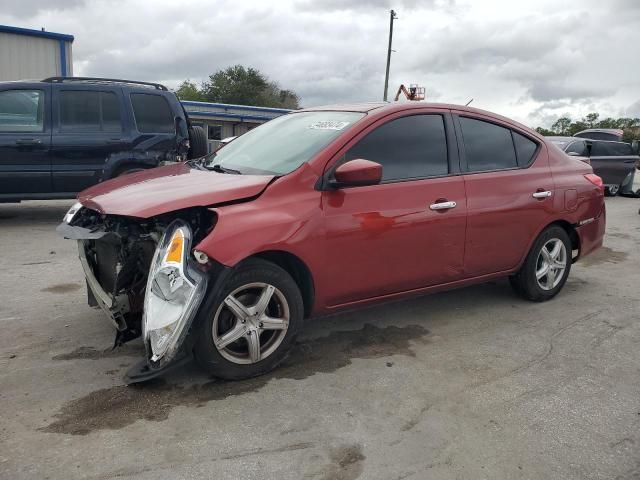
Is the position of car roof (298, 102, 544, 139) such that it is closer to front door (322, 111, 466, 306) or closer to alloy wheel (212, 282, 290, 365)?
front door (322, 111, 466, 306)

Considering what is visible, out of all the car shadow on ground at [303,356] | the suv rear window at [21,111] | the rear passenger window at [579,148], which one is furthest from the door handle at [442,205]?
the rear passenger window at [579,148]

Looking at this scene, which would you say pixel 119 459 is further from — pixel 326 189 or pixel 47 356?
pixel 326 189

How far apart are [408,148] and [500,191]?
0.91 metres

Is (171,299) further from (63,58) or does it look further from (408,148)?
(63,58)

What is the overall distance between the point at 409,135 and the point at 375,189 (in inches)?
23.6

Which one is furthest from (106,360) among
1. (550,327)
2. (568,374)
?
(550,327)

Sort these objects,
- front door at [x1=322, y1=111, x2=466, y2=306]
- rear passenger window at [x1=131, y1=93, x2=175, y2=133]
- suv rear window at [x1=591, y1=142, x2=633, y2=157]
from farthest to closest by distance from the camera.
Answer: suv rear window at [x1=591, y1=142, x2=633, y2=157] < rear passenger window at [x1=131, y1=93, x2=175, y2=133] < front door at [x1=322, y1=111, x2=466, y2=306]

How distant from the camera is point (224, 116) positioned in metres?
29.6

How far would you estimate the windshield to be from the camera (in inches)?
147

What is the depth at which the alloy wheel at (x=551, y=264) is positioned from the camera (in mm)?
4898

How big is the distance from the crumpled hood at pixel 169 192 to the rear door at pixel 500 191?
1702 mm

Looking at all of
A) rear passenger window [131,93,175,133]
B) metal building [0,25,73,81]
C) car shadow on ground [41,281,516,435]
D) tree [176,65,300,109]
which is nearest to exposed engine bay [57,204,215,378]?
car shadow on ground [41,281,516,435]

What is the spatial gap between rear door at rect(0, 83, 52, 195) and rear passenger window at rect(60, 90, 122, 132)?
0.74ft

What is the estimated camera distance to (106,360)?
3525 mm
